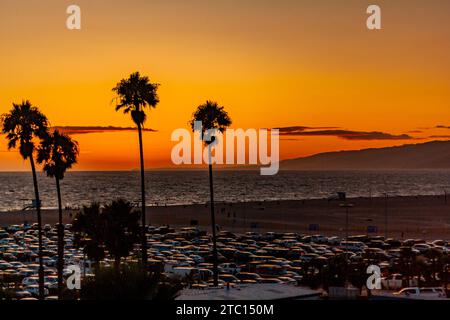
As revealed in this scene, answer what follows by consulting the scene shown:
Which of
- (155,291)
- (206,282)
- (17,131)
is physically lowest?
(206,282)

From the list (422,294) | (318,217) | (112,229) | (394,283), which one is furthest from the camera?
(318,217)

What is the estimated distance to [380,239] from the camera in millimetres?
95625

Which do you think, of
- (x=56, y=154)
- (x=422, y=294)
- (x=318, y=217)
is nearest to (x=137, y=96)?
(x=56, y=154)

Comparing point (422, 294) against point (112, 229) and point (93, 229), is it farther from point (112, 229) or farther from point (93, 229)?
point (93, 229)

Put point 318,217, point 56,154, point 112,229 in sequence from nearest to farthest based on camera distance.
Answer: point 112,229, point 56,154, point 318,217

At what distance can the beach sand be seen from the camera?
118m

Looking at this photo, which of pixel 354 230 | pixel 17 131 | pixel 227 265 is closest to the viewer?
pixel 17 131

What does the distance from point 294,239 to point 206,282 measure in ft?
114

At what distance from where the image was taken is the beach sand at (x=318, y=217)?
11800cm

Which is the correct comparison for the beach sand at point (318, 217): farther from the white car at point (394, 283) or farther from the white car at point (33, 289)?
the white car at point (33, 289)

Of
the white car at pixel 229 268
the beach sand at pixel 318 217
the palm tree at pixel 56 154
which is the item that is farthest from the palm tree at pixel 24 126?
the beach sand at pixel 318 217

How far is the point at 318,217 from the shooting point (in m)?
142

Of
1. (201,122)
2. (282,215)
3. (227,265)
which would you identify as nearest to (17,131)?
(201,122)
